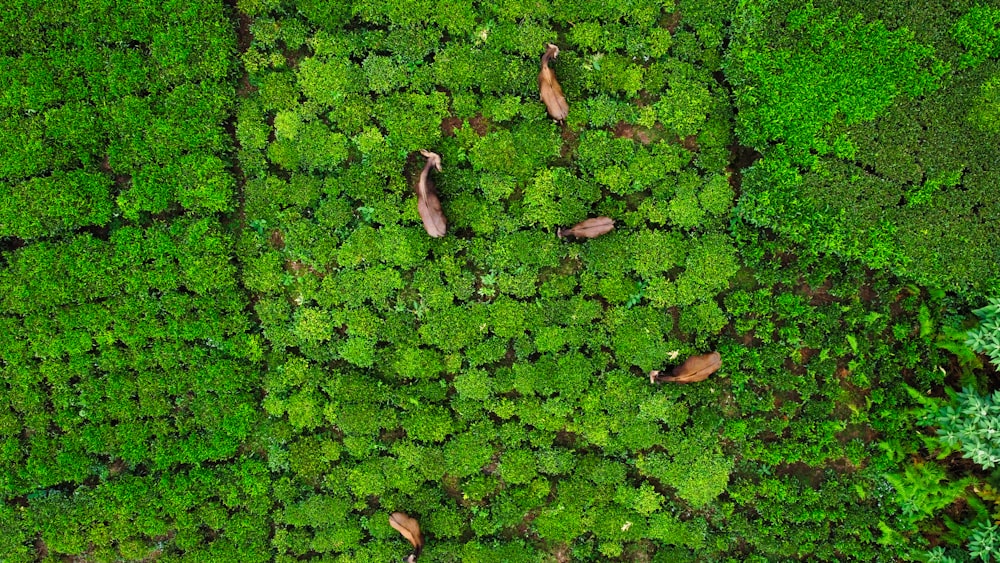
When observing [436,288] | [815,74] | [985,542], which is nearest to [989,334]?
[985,542]

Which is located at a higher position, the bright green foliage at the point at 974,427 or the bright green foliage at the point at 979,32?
the bright green foliage at the point at 979,32

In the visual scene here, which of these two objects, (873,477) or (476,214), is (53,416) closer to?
(476,214)

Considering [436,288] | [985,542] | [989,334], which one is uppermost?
[989,334]

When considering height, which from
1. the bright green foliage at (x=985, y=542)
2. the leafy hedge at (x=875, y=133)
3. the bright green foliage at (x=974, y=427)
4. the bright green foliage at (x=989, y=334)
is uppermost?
the leafy hedge at (x=875, y=133)

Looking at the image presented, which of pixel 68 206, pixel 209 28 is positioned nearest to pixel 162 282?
pixel 68 206

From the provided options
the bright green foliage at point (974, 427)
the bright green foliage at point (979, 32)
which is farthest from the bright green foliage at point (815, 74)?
the bright green foliage at point (974, 427)

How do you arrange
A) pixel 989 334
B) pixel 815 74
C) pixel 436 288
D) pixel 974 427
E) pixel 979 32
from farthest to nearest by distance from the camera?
1. pixel 436 288
2. pixel 815 74
3. pixel 979 32
4. pixel 989 334
5. pixel 974 427

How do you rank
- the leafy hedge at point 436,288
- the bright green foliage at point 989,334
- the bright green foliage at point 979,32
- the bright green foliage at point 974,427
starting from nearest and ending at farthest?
the bright green foliage at point 974,427 → the bright green foliage at point 989,334 → the bright green foliage at point 979,32 → the leafy hedge at point 436,288

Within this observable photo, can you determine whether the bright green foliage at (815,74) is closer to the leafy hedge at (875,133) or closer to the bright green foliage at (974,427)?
the leafy hedge at (875,133)

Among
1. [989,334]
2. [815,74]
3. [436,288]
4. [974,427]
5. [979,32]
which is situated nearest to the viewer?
[974,427]

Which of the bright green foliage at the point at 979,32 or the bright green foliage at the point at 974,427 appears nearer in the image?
the bright green foliage at the point at 974,427

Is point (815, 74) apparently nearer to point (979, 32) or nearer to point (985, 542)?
point (979, 32)
